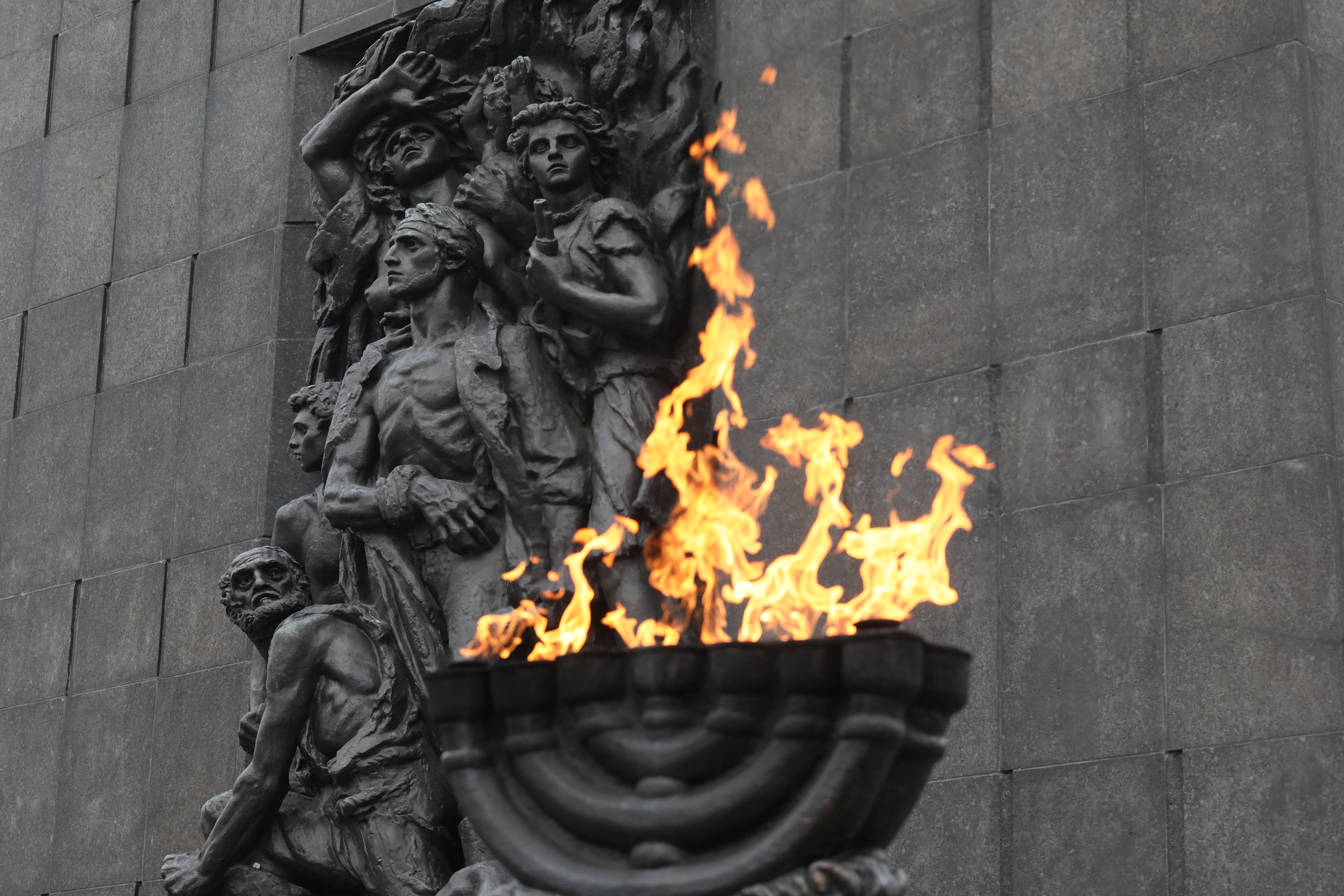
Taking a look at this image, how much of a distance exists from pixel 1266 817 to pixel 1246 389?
172 centimetres

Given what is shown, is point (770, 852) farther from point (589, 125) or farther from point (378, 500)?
point (589, 125)

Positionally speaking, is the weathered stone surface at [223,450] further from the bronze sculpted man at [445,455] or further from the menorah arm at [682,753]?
the menorah arm at [682,753]

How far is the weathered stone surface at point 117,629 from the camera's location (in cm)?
1294

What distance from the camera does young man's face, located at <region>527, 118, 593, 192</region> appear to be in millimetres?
10953

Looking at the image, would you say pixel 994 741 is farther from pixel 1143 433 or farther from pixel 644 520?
pixel 644 520

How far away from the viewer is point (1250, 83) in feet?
30.0

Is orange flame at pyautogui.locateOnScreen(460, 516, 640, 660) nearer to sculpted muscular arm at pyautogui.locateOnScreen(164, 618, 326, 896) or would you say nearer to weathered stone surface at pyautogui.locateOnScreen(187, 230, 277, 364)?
sculpted muscular arm at pyautogui.locateOnScreen(164, 618, 326, 896)

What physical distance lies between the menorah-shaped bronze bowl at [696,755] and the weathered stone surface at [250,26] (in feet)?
24.0

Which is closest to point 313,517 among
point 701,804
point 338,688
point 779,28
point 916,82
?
point 338,688

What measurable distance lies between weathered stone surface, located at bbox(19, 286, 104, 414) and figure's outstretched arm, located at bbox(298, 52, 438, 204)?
2391 millimetres

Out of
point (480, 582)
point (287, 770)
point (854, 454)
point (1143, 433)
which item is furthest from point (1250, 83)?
point (287, 770)

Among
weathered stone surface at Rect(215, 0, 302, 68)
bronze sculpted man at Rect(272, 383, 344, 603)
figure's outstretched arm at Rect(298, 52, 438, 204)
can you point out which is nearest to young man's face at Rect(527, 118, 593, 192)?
figure's outstretched arm at Rect(298, 52, 438, 204)

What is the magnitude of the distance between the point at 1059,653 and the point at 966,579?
23.1 inches

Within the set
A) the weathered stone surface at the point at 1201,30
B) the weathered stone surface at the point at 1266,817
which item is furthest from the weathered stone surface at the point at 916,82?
the weathered stone surface at the point at 1266,817
